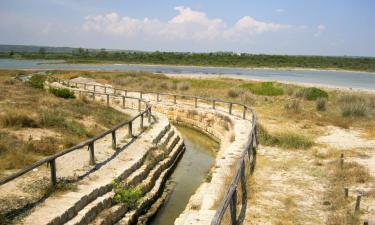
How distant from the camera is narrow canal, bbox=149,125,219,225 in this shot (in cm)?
991

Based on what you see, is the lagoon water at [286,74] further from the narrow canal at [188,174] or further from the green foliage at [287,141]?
the green foliage at [287,141]

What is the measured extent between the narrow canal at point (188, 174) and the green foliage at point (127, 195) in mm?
698

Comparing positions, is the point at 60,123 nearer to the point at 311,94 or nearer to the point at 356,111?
the point at 356,111

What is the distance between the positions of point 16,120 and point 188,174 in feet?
21.7

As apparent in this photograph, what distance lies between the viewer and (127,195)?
881 cm

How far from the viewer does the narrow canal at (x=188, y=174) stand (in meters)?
9.91

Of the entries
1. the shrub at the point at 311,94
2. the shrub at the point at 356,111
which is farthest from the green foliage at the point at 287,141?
the shrub at the point at 311,94

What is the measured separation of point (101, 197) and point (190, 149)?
932 cm

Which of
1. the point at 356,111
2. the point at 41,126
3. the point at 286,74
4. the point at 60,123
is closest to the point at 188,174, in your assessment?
the point at 60,123

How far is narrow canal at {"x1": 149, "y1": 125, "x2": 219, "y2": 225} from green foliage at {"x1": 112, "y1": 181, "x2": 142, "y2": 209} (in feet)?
2.29

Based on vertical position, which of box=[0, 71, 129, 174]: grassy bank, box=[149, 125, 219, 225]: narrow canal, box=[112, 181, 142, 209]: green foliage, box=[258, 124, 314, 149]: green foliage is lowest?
box=[149, 125, 219, 225]: narrow canal

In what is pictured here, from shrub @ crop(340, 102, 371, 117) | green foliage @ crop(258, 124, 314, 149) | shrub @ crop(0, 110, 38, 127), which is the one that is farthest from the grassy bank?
shrub @ crop(340, 102, 371, 117)

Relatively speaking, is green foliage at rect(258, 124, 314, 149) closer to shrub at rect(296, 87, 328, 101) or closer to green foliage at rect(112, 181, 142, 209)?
green foliage at rect(112, 181, 142, 209)

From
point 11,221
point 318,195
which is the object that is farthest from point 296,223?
point 11,221
